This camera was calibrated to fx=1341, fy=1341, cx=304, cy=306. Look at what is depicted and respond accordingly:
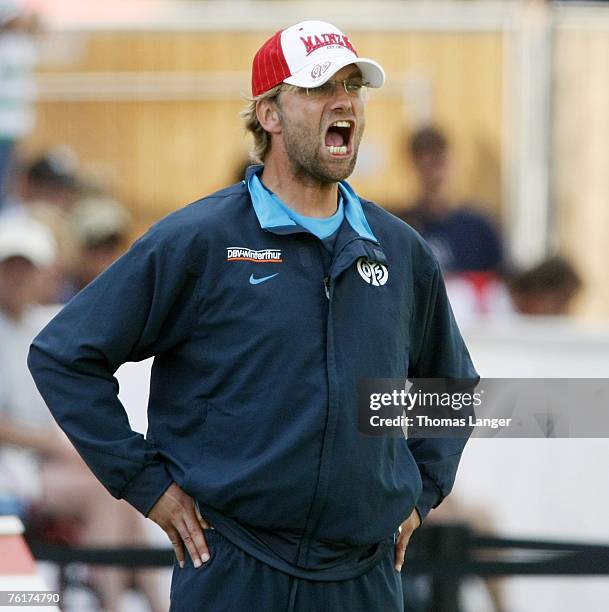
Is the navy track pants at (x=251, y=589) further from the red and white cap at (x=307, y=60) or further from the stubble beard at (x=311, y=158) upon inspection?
the red and white cap at (x=307, y=60)

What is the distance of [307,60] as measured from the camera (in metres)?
3.15

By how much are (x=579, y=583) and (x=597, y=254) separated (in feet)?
16.6

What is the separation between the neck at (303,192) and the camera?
3207mm

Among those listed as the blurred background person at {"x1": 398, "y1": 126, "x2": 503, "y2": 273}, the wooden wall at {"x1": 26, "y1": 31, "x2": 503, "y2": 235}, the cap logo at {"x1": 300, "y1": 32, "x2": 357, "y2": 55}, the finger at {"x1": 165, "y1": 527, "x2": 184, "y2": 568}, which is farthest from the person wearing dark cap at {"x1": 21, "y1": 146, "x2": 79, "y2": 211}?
the finger at {"x1": 165, "y1": 527, "x2": 184, "y2": 568}

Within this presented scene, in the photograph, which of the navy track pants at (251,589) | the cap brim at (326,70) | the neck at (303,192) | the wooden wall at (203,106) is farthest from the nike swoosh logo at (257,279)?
the wooden wall at (203,106)

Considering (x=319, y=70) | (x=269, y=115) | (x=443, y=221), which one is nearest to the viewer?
(x=319, y=70)

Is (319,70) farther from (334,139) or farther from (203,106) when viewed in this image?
(203,106)

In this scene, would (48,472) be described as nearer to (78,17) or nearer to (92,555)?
(92,555)

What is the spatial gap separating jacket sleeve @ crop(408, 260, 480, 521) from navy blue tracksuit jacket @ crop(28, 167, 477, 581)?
0.77ft

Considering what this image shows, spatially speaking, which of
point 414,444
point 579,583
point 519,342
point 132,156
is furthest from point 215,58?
point 414,444

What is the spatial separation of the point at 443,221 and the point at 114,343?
4.96 meters

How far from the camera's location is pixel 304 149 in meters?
3.16

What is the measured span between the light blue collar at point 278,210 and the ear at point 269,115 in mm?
117

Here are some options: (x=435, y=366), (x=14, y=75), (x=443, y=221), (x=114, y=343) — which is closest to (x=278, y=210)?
(x=114, y=343)
